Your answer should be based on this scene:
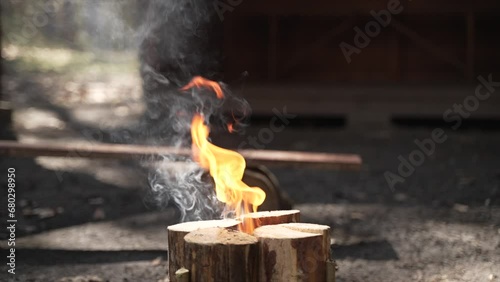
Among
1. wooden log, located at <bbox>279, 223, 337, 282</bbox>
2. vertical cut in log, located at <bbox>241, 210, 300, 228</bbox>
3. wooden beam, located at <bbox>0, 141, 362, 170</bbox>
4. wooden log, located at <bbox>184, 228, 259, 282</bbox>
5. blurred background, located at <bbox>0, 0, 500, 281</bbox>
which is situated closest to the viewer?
wooden log, located at <bbox>184, 228, 259, 282</bbox>

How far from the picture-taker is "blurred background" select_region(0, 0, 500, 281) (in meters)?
5.40

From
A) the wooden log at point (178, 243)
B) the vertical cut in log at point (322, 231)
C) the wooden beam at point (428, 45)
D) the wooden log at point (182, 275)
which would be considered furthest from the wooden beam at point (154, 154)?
the wooden beam at point (428, 45)

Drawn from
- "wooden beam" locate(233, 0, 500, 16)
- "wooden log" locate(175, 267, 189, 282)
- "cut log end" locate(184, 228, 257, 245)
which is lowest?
"wooden log" locate(175, 267, 189, 282)

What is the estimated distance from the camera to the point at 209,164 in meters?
4.12

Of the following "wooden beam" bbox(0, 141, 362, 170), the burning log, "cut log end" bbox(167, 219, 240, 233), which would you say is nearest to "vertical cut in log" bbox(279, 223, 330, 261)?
the burning log

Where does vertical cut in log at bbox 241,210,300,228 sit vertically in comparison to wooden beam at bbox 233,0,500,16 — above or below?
below

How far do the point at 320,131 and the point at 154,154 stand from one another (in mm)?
5042

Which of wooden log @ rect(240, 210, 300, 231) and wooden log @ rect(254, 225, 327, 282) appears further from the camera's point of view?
wooden log @ rect(240, 210, 300, 231)

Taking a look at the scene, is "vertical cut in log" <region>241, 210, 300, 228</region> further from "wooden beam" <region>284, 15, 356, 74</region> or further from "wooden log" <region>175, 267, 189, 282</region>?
"wooden beam" <region>284, 15, 356, 74</region>

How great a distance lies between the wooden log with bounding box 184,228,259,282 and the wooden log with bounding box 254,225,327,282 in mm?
60

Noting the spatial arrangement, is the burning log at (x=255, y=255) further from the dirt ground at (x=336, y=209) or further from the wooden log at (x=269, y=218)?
the dirt ground at (x=336, y=209)

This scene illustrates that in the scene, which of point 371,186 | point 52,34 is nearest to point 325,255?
point 371,186

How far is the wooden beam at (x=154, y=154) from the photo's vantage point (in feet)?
18.5

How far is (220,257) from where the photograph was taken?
3252mm
